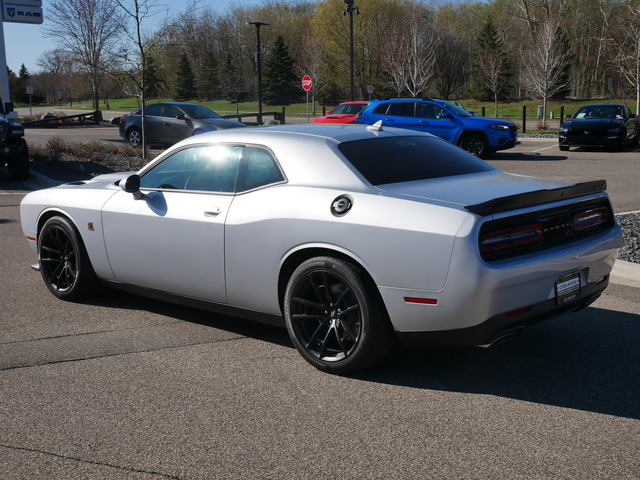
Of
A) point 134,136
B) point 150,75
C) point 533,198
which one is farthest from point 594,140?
point 150,75

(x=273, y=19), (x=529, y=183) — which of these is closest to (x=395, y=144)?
(x=529, y=183)

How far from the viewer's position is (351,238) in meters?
4.23

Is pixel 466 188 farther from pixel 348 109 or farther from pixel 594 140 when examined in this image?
pixel 348 109

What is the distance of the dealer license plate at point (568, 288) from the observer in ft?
14.0

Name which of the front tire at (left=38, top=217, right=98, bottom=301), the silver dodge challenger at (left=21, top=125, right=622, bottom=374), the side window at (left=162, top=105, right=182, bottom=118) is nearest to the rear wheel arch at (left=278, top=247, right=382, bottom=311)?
the silver dodge challenger at (left=21, top=125, right=622, bottom=374)

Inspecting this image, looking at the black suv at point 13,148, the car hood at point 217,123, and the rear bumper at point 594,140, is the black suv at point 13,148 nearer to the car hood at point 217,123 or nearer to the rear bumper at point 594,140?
the car hood at point 217,123

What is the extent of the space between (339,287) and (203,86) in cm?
8948

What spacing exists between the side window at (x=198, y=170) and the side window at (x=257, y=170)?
7 centimetres

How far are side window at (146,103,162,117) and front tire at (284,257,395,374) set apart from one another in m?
20.1

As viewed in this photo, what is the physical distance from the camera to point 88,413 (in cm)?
392

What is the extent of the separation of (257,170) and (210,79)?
8842 centimetres

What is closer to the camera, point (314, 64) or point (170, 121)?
point (170, 121)

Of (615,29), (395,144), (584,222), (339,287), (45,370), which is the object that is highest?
(615,29)

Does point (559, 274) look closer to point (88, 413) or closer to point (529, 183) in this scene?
point (529, 183)
